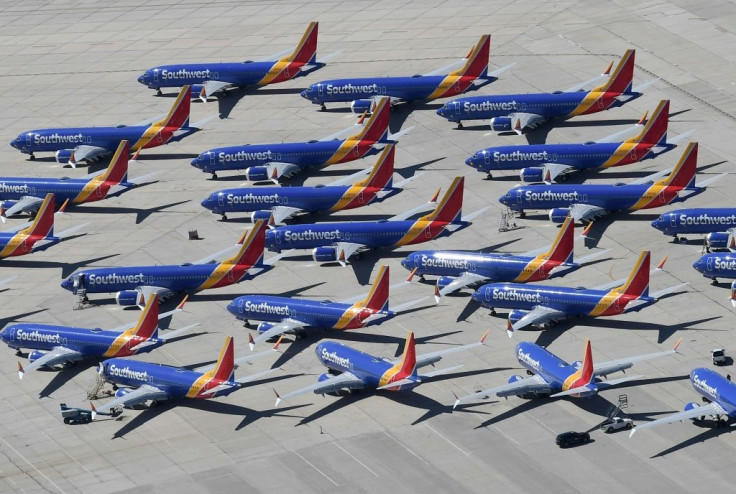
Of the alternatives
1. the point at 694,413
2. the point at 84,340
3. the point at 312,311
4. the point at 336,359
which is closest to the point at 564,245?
the point at 312,311

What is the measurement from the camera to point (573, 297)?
187m

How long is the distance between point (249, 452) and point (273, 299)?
22840mm

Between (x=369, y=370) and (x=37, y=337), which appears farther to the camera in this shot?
(x=37, y=337)

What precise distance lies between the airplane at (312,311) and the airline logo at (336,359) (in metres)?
5.48

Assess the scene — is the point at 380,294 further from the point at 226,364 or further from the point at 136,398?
the point at 136,398

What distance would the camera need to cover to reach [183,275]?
198m

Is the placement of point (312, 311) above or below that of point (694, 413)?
above

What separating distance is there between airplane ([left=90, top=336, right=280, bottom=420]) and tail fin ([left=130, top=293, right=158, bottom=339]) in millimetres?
3881

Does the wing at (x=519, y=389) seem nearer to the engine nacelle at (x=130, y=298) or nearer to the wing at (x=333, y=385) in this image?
the wing at (x=333, y=385)

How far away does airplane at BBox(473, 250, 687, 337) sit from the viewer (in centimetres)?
18500

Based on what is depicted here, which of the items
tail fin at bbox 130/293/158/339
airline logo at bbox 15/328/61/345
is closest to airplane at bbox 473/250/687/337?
tail fin at bbox 130/293/158/339

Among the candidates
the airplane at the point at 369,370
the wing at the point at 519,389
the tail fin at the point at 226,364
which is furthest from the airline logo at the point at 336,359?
the wing at the point at 519,389

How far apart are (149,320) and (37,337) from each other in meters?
10.8

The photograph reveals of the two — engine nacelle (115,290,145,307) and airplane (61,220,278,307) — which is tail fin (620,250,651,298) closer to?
airplane (61,220,278,307)
